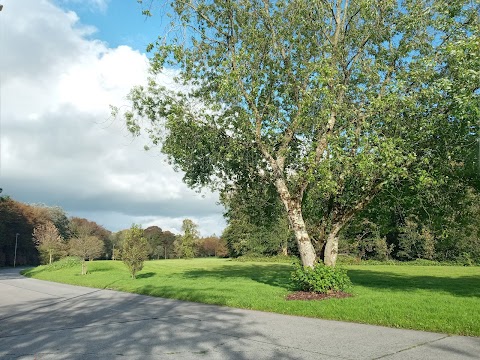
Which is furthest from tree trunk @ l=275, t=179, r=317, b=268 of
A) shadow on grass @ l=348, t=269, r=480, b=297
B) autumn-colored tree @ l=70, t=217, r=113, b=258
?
autumn-colored tree @ l=70, t=217, r=113, b=258

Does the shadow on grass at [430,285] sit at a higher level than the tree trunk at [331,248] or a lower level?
lower

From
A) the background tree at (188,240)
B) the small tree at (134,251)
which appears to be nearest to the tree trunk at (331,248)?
the small tree at (134,251)

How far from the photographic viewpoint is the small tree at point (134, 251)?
82.3ft

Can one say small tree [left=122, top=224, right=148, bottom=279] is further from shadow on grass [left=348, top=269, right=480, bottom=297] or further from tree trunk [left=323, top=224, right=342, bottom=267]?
tree trunk [left=323, top=224, right=342, bottom=267]

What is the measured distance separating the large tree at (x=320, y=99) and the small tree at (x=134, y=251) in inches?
388

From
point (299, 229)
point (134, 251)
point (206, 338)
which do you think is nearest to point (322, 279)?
point (299, 229)

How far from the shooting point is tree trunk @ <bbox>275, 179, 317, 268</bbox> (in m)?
14.5

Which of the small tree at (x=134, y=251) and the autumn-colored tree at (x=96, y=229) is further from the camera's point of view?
the autumn-colored tree at (x=96, y=229)

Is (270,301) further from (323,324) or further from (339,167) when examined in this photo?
(339,167)

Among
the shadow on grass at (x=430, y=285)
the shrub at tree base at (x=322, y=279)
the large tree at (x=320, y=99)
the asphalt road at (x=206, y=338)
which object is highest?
the large tree at (x=320, y=99)

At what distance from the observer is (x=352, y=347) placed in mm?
6973

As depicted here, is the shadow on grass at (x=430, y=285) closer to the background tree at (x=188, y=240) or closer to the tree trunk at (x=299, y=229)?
the tree trunk at (x=299, y=229)

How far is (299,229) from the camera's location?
→ 14.9 meters

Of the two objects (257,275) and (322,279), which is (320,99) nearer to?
(322,279)
